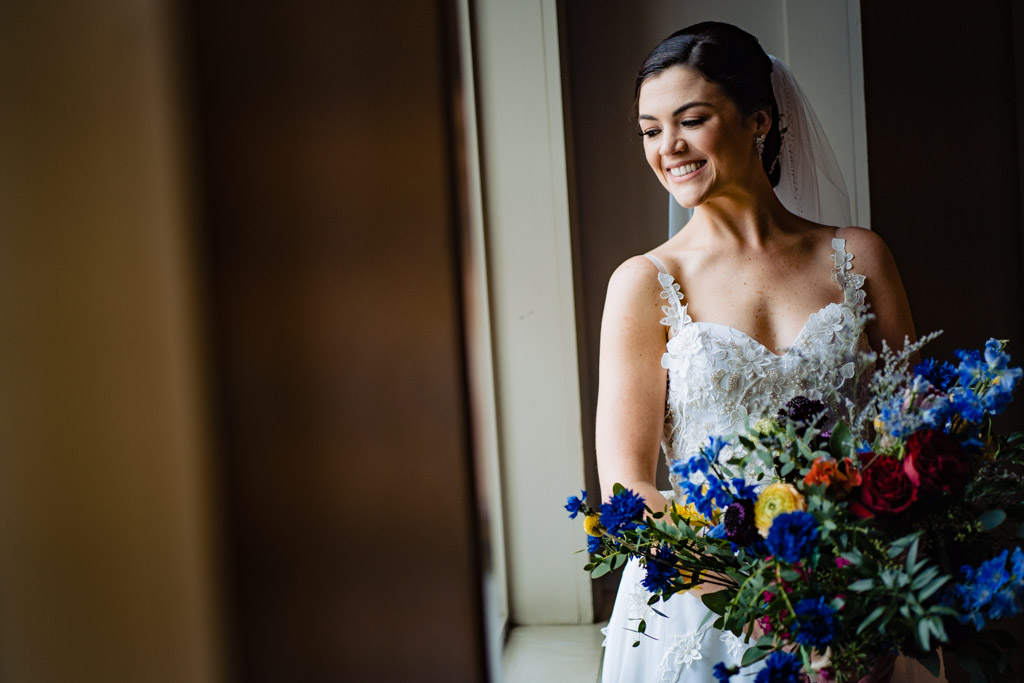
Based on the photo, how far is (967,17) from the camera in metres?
2.30

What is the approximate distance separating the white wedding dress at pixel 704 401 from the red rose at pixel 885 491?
0.49 meters

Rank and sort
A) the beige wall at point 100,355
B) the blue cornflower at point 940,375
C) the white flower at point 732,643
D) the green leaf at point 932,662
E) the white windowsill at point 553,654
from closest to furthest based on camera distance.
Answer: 1. the beige wall at point 100,355
2. the green leaf at point 932,662
3. the blue cornflower at point 940,375
4. the white flower at point 732,643
5. the white windowsill at point 553,654

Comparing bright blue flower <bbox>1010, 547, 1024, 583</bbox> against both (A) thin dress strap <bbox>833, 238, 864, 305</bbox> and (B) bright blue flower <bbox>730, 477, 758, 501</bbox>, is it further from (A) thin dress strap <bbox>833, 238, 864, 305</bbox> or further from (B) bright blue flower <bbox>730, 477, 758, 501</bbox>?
(A) thin dress strap <bbox>833, 238, 864, 305</bbox>

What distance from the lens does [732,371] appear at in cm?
142

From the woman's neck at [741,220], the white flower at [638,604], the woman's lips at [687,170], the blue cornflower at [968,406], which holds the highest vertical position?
the woman's lips at [687,170]

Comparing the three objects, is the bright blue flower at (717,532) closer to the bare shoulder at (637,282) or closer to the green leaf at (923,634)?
the green leaf at (923,634)

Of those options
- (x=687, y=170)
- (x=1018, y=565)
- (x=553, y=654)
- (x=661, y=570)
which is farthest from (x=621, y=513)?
(x=553, y=654)

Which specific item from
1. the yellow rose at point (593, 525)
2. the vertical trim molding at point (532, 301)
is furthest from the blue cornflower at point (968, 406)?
the vertical trim molding at point (532, 301)

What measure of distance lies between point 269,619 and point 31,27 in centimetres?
13

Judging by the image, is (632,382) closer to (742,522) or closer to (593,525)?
(593,525)

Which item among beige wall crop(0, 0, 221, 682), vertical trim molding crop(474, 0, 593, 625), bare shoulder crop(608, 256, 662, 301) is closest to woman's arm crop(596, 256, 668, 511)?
bare shoulder crop(608, 256, 662, 301)

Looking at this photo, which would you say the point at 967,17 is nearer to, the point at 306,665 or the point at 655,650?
the point at 655,650

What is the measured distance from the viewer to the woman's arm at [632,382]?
141 centimetres

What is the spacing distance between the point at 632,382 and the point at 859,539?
66cm
